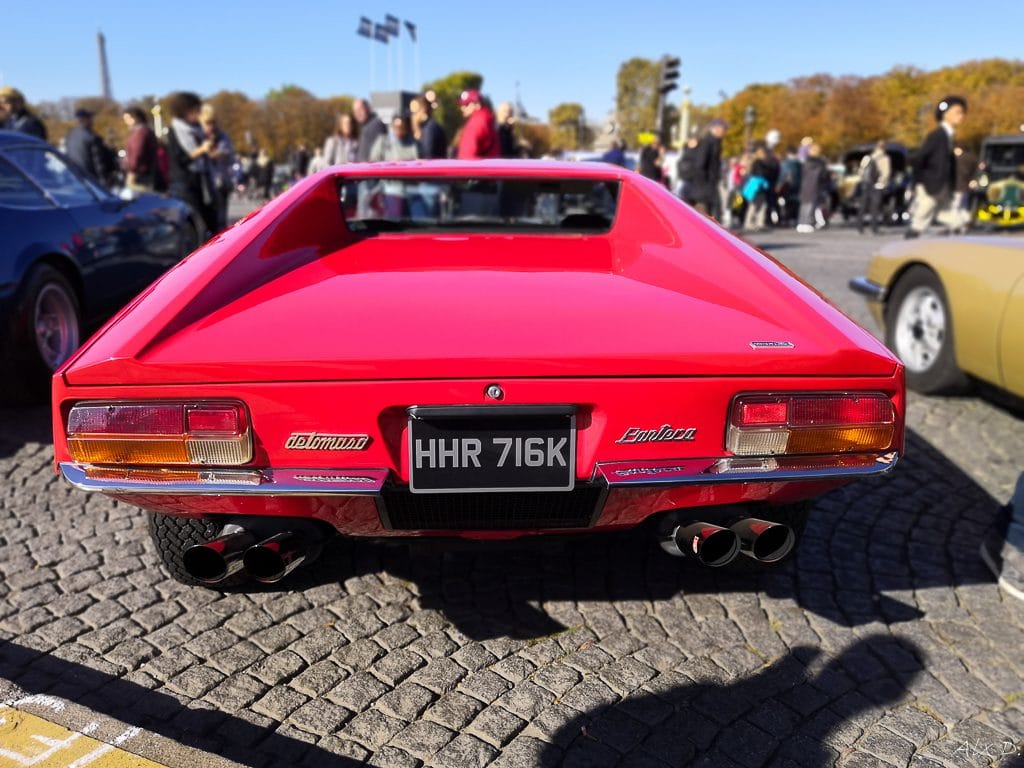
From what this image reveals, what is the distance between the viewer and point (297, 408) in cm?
188

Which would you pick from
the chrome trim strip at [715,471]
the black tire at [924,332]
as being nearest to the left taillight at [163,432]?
the chrome trim strip at [715,471]

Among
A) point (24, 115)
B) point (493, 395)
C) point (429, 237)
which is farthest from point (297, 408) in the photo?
point (24, 115)

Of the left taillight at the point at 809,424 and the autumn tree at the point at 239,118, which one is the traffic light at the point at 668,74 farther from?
the autumn tree at the point at 239,118

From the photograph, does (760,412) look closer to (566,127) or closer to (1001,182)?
(1001,182)

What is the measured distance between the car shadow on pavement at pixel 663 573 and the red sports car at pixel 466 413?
1.27 ft

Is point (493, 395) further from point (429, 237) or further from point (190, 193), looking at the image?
point (190, 193)

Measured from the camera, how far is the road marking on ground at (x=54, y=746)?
1722 mm

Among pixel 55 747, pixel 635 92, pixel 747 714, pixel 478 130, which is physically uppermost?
pixel 635 92

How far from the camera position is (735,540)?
6.66 feet

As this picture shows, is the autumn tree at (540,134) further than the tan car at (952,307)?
Yes

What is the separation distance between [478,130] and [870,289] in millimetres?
3600

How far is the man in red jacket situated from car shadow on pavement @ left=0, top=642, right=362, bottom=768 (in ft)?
19.0

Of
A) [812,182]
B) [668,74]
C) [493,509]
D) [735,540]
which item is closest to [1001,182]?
[812,182]

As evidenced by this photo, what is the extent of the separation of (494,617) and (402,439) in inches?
32.1
